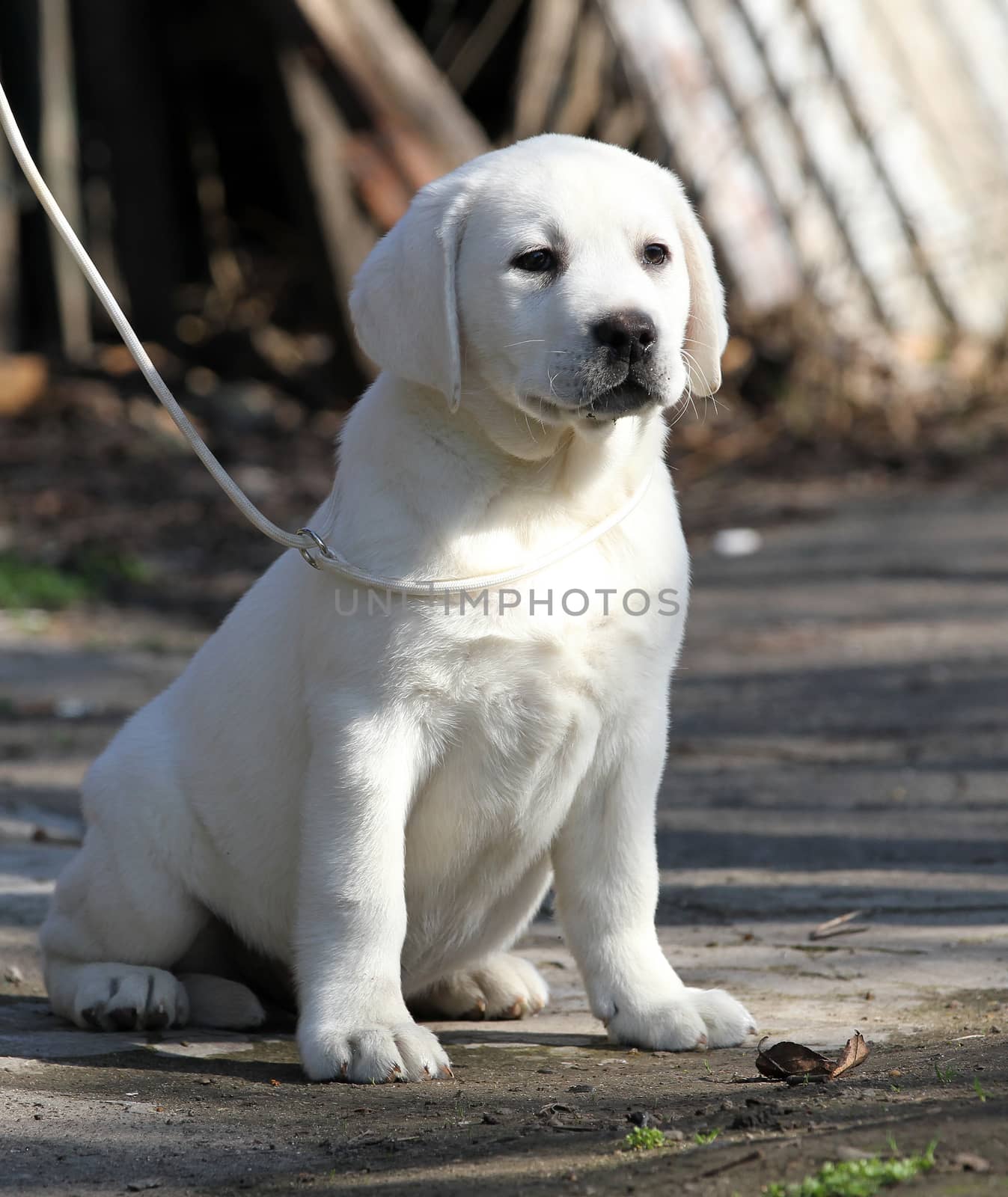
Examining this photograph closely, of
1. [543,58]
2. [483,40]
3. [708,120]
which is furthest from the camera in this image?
[483,40]

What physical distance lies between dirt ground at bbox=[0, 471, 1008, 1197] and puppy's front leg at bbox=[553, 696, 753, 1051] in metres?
0.07

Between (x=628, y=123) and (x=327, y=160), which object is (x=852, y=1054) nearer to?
(x=327, y=160)

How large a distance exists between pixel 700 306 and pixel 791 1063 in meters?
1.42

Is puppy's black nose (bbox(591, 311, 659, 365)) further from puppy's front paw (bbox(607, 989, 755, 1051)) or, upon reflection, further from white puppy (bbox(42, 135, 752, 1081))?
puppy's front paw (bbox(607, 989, 755, 1051))

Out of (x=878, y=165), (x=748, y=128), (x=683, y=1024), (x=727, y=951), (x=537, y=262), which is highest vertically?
(x=748, y=128)

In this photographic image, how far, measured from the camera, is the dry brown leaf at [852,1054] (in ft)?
8.63

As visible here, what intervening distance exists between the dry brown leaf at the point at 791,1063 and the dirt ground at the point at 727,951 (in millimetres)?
A: 40

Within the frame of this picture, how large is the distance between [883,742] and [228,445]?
5.84 metres

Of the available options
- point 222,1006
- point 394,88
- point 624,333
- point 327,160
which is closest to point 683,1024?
point 222,1006

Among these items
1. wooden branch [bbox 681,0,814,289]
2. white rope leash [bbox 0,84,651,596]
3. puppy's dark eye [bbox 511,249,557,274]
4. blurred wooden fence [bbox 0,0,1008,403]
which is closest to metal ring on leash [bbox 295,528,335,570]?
white rope leash [bbox 0,84,651,596]

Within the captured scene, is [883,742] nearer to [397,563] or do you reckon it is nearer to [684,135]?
[397,563]

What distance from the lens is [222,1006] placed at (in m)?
3.27

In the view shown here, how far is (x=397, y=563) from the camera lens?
2861 mm

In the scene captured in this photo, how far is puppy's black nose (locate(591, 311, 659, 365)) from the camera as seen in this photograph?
9.18 ft
